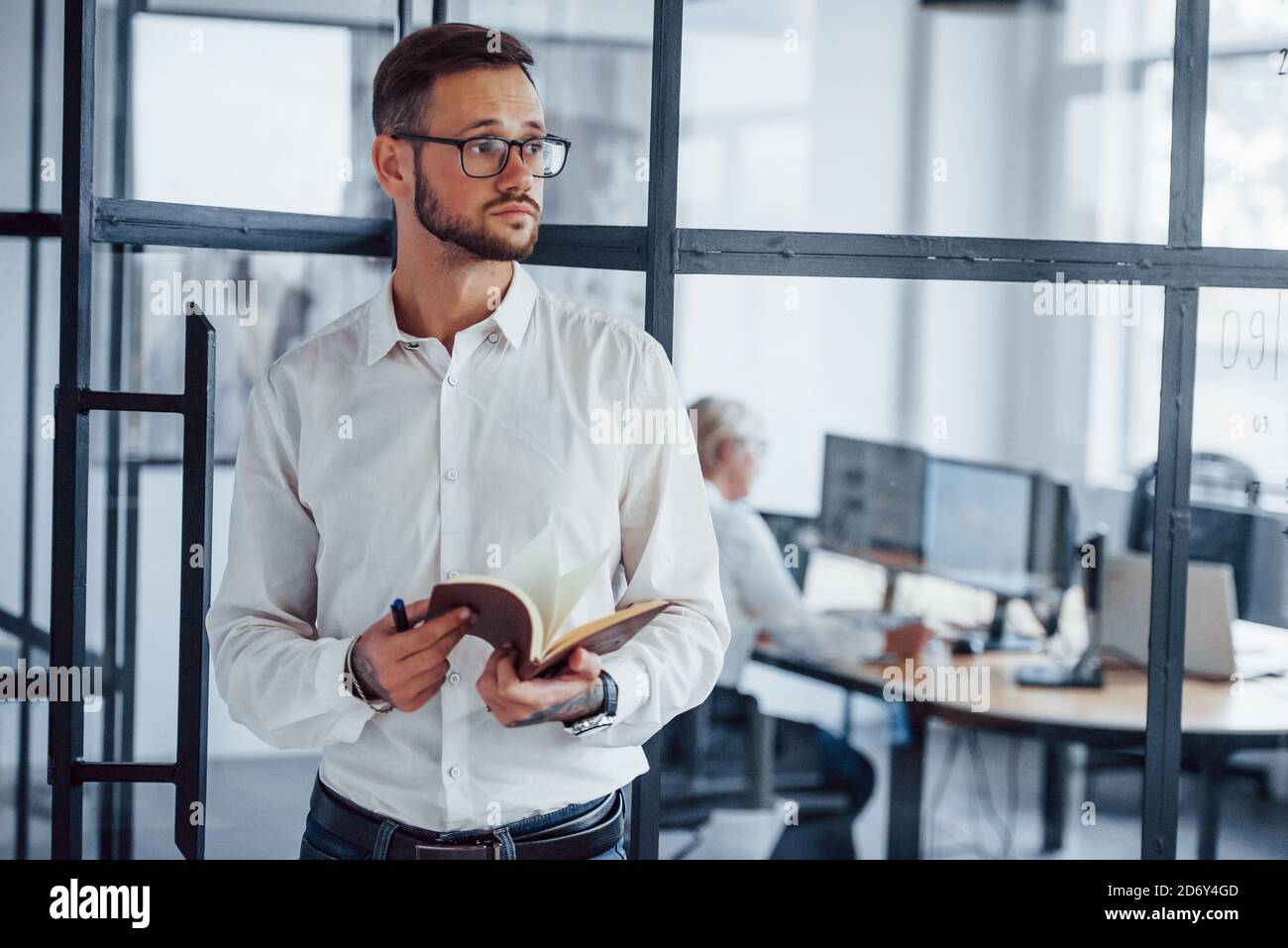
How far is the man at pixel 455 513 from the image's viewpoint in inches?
67.7

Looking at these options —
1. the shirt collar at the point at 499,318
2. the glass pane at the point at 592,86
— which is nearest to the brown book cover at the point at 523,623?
the shirt collar at the point at 499,318

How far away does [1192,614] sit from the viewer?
248 centimetres

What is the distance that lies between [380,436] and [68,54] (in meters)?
0.80

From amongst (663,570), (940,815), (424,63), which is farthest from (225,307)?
(940,815)

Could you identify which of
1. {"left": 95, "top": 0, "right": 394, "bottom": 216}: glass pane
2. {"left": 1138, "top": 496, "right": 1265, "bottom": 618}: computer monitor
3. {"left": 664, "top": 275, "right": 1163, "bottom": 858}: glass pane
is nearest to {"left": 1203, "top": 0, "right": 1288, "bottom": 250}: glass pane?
{"left": 664, "top": 275, "right": 1163, "bottom": 858}: glass pane

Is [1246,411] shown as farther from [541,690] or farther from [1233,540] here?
[541,690]

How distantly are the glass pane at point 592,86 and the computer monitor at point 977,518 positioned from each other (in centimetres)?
111

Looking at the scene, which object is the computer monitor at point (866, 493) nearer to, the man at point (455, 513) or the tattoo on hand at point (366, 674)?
the man at point (455, 513)

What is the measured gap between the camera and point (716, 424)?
229 centimetres

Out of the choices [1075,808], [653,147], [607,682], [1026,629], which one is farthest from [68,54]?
[1075,808]

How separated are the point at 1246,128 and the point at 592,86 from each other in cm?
122

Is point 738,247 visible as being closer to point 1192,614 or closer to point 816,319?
point 816,319

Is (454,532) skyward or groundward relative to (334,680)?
skyward

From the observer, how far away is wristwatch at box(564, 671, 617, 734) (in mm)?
1653
